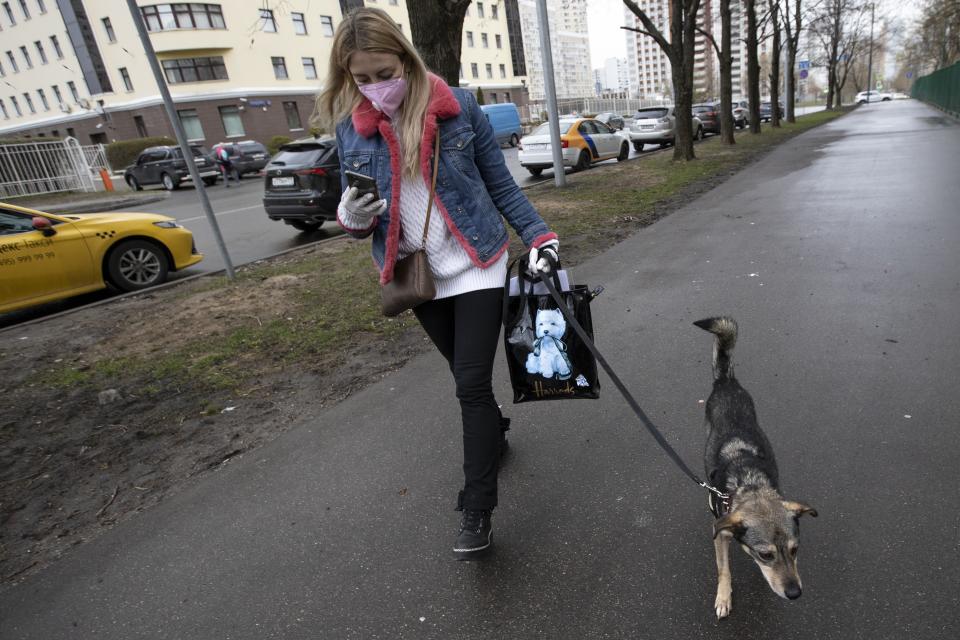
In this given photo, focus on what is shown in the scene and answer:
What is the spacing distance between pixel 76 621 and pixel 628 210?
30.2 ft

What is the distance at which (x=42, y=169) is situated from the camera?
2336 centimetres

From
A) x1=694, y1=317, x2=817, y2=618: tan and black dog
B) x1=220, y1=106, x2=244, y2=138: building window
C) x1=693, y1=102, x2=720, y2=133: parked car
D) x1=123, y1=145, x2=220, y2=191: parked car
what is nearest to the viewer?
x1=694, y1=317, x2=817, y2=618: tan and black dog

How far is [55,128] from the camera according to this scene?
47375 mm

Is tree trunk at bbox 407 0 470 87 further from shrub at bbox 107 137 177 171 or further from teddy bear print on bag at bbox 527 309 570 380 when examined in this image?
shrub at bbox 107 137 177 171

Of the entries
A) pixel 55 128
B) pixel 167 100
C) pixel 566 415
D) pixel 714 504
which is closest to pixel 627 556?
pixel 714 504

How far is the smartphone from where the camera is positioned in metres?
2.11

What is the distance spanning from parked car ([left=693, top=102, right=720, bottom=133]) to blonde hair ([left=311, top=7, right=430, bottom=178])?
29.9 metres

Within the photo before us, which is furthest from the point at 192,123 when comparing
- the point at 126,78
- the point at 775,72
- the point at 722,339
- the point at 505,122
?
the point at 722,339

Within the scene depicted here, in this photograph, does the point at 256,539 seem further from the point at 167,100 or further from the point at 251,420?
the point at 167,100

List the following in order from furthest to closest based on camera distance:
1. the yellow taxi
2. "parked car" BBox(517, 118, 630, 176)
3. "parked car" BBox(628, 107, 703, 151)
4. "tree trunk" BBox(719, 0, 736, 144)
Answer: "parked car" BBox(628, 107, 703, 151)
"tree trunk" BBox(719, 0, 736, 144)
"parked car" BBox(517, 118, 630, 176)
the yellow taxi

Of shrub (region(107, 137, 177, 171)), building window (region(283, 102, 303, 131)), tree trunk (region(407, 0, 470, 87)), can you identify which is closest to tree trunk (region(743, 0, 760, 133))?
tree trunk (region(407, 0, 470, 87))

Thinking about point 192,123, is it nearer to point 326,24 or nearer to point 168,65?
point 168,65

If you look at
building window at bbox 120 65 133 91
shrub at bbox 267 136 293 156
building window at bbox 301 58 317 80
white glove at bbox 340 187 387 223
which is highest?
building window at bbox 120 65 133 91

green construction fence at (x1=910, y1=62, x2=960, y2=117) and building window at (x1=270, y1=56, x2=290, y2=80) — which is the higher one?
building window at (x1=270, y1=56, x2=290, y2=80)
